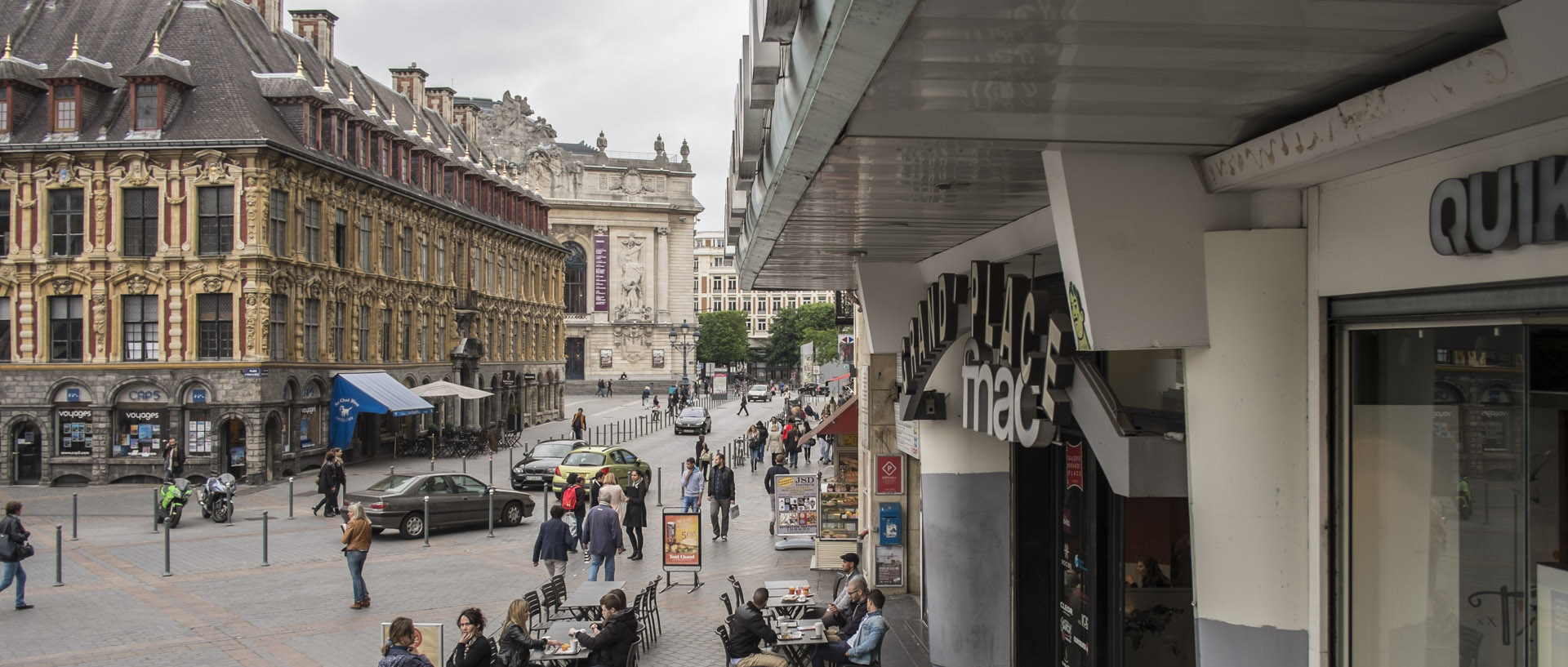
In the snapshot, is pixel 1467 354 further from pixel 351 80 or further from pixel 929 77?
pixel 351 80

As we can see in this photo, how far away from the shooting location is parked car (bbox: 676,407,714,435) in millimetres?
49531

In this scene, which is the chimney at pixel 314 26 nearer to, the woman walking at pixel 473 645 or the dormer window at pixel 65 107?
the dormer window at pixel 65 107

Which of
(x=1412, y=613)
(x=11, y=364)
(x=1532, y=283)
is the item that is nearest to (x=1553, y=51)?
(x=1532, y=283)

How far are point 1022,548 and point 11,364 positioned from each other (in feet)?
104

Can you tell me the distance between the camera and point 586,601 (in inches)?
503

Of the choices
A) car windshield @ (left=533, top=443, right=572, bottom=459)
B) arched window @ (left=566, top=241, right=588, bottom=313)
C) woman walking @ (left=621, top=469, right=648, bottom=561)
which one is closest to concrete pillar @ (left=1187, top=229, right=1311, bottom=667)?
woman walking @ (left=621, top=469, right=648, bottom=561)

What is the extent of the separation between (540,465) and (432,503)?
8212mm

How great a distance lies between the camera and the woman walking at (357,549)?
1509 cm

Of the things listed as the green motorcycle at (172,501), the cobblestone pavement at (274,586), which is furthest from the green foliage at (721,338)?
the green motorcycle at (172,501)

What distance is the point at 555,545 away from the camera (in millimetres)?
16016

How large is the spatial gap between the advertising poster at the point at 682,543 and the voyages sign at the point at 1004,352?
6.29 m

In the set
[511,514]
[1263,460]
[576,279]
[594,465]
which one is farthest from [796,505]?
[576,279]

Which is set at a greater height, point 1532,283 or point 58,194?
point 58,194

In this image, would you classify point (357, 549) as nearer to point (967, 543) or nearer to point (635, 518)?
point (635, 518)
